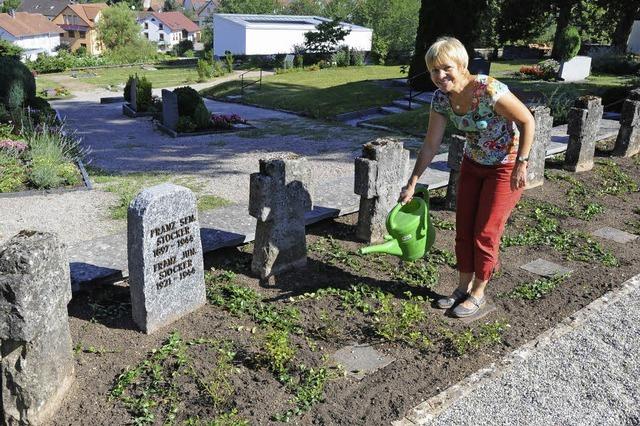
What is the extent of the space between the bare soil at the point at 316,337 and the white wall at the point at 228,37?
4238 cm

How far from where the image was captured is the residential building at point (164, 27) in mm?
96750

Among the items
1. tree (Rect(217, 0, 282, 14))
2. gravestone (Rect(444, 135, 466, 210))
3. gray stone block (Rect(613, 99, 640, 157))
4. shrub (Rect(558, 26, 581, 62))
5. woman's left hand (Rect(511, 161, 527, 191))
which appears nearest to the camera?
woman's left hand (Rect(511, 161, 527, 191))

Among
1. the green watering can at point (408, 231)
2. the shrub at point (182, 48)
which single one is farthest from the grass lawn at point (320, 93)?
the shrub at point (182, 48)

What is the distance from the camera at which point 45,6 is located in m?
100

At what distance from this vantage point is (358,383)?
3781mm

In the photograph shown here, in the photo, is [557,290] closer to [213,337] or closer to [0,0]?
[213,337]

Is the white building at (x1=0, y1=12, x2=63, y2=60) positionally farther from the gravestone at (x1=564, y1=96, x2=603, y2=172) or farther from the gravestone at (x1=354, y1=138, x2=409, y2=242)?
the gravestone at (x1=354, y1=138, x2=409, y2=242)

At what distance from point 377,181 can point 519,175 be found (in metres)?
1.89

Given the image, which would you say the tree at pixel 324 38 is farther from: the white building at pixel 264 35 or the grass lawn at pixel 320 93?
the white building at pixel 264 35

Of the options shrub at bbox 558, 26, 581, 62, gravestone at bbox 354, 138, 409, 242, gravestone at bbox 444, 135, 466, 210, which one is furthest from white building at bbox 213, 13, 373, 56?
gravestone at bbox 354, 138, 409, 242

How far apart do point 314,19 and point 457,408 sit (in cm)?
5226

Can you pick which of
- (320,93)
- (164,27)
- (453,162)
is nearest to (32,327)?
(453,162)

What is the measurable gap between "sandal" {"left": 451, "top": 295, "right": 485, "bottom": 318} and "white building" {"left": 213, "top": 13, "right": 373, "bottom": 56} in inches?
1664

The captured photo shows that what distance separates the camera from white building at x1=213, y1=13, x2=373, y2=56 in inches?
1790
